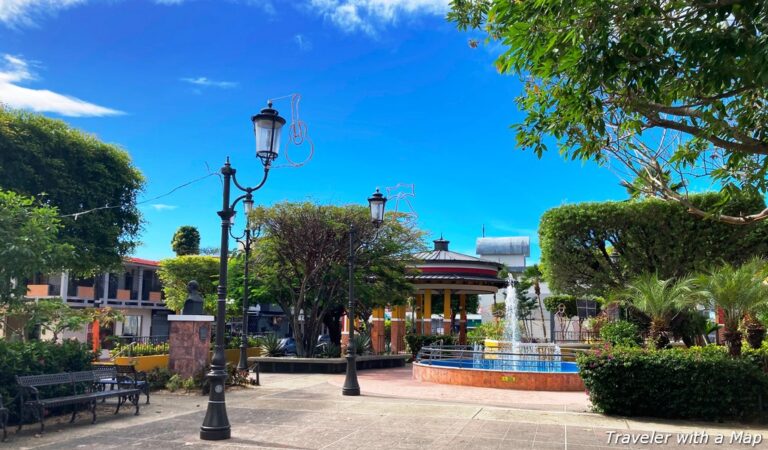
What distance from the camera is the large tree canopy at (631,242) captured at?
73.9 feet

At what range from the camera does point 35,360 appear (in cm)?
1015

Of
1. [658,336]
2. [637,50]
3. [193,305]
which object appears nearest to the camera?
[637,50]

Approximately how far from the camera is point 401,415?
11.3 m

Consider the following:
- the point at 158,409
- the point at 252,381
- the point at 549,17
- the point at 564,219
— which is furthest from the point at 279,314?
the point at 549,17

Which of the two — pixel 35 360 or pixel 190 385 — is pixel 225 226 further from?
pixel 190 385

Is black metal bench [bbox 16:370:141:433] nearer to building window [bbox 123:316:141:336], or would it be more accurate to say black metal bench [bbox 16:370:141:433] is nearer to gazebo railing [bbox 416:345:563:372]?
gazebo railing [bbox 416:345:563:372]

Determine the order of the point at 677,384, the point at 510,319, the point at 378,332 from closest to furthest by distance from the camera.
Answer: the point at 677,384
the point at 378,332
the point at 510,319

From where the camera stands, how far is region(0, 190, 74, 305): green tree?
10547mm

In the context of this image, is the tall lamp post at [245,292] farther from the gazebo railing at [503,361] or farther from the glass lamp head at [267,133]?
the glass lamp head at [267,133]

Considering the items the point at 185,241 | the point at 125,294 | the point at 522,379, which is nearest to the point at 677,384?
the point at 522,379

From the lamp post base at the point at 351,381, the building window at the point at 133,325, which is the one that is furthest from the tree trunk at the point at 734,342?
the building window at the point at 133,325

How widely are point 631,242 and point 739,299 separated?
12.7 meters

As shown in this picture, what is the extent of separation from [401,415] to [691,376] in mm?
5455

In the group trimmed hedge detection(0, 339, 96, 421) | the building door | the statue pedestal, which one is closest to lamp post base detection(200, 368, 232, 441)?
trimmed hedge detection(0, 339, 96, 421)
